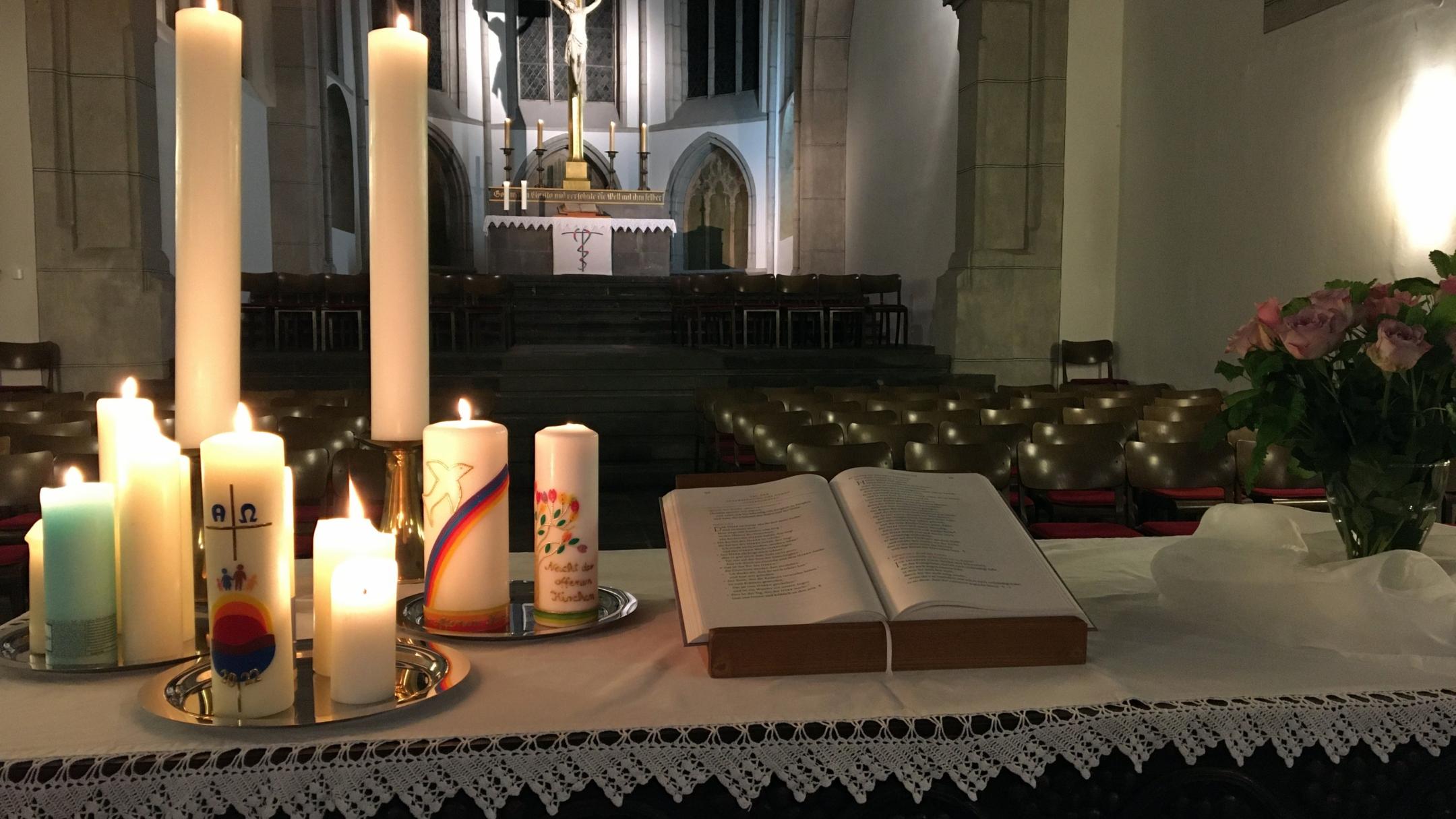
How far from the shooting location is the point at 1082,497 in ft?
14.8

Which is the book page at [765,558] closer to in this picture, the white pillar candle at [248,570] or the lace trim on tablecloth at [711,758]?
the lace trim on tablecloth at [711,758]

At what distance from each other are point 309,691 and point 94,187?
8.75 meters

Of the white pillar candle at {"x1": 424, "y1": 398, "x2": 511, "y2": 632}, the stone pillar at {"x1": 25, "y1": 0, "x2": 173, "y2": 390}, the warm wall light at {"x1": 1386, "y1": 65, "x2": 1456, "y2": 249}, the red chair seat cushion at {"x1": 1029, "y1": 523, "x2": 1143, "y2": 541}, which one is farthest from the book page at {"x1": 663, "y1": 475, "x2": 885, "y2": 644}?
the stone pillar at {"x1": 25, "y1": 0, "x2": 173, "y2": 390}

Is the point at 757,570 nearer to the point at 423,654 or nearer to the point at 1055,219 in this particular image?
the point at 423,654

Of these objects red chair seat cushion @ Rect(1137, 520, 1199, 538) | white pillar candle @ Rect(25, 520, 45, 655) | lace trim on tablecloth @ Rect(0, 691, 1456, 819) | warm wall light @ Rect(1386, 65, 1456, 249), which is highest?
warm wall light @ Rect(1386, 65, 1456, 249)

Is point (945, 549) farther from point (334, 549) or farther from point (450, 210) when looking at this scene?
point (450, 210)

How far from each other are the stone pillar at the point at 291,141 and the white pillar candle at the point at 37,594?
12.6m

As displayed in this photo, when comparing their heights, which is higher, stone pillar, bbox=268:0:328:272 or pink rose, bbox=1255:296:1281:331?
stone pillar, bbox=268:0:328:272

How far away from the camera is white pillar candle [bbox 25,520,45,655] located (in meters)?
1.14

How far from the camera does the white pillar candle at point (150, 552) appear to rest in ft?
3.38

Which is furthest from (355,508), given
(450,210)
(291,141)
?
(450,210)

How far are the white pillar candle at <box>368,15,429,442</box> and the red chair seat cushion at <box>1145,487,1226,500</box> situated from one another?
344cm

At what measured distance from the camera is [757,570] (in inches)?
49.3

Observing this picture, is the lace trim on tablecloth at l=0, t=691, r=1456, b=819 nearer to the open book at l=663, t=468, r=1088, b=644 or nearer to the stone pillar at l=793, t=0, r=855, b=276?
the open book at l=663, t=468, r=1088, b=644
